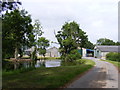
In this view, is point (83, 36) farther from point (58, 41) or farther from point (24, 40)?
point (24, 40)

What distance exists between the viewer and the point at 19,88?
823cm

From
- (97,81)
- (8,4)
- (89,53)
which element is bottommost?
(89,53)

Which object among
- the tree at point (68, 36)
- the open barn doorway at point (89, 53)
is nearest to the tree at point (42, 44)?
the tree at point (68, 36)

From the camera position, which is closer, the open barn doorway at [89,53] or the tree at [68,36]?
the tree at [68,36]

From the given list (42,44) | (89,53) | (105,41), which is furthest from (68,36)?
(105,41)

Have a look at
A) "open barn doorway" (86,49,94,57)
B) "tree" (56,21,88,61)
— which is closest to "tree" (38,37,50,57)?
"tree" (56,21,88,61)

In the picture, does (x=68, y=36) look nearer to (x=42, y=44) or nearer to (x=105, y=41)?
(x=42, y=44)

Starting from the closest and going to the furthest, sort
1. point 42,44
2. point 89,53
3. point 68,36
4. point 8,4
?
1. point 8,4
2. point 68,36
3. point 42,44
4. point 89,53

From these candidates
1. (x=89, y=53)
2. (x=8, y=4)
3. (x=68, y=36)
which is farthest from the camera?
(x=89, y=53)

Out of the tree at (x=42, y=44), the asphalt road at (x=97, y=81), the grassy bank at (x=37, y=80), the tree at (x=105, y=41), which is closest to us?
the grassy bank at (x=37, y=80)

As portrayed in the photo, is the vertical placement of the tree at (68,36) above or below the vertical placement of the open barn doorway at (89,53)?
above

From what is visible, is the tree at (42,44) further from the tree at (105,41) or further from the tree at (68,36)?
the tree at (105,41)

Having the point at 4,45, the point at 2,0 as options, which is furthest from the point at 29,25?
the point at 2,0

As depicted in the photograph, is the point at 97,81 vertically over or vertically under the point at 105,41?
under
